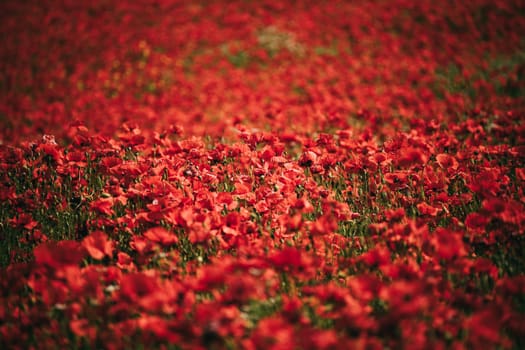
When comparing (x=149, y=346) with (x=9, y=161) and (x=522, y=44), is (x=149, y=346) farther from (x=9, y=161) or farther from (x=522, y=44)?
(x=522, y=44)

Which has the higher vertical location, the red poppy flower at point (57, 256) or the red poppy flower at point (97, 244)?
the red poppy flower at point (57, 256)

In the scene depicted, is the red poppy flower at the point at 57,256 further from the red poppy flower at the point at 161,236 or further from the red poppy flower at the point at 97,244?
the red poppy flower at the point at 161,236

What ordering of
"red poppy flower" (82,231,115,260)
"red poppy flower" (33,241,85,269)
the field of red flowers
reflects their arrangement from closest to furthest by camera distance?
1. the field of red flowers
2. "red poppy flower" (33,241,85,269)
3. "red poppy flower" (82,231,115,260)

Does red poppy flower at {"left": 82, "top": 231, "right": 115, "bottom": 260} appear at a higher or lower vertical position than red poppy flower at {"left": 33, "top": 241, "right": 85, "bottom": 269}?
lower

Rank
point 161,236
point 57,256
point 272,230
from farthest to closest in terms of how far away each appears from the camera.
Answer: point 272,230
point 161,236
point 57,256

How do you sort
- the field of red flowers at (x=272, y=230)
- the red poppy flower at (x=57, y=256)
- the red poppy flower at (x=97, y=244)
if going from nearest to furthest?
1. the field of red flowers at (x=272, y=230)
2. the red poppy flower at (x=57, y=256)
3. the red poppy flower at (x=97, y=244)

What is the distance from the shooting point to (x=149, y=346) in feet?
4.90

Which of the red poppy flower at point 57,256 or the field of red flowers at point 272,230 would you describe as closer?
the field of red flowers at point 272,230

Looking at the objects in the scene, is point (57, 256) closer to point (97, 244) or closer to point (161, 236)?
point (97, 244)

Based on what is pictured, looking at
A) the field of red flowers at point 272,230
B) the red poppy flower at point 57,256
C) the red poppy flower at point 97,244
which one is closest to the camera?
the field of red flowers at point 272,230

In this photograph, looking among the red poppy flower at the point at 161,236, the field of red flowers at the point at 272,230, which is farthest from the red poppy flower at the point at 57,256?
the red poppy flower at the point at 161,236

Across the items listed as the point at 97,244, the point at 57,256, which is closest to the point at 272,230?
the point at 97,244

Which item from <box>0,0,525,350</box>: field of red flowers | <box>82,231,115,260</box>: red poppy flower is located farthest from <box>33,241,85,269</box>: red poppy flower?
<box>82,231,115,260</box>: red poppy flower

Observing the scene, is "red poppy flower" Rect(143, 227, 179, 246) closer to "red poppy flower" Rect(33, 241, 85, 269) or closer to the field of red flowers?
the field of red flowers
